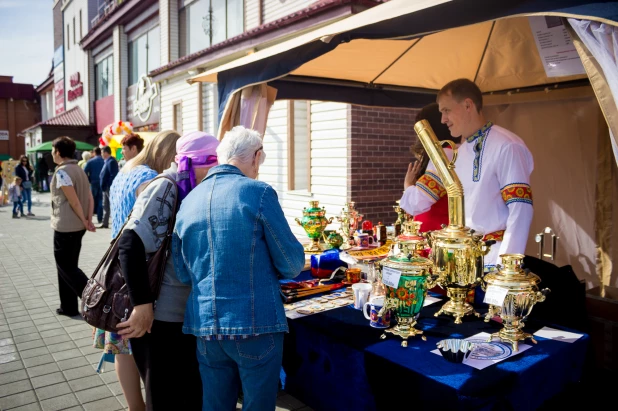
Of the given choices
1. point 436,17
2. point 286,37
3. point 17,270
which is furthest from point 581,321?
point 17,270

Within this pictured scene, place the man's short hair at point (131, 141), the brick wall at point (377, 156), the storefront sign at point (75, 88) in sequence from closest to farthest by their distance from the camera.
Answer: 1. the man's short hair at point (131, 141)
2. the brick wall at point (377, 156)
3. the storefront sign at point (75, 88)

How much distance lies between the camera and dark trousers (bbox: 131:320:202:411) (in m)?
2.34

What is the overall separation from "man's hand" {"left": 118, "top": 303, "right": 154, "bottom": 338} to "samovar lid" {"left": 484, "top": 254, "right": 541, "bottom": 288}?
156 centimetres

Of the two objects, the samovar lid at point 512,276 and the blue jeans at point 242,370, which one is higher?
the samovar lid at point 512,276

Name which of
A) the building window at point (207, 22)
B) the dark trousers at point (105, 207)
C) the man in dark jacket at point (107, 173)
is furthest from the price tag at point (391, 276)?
the building window at point (207, 22)

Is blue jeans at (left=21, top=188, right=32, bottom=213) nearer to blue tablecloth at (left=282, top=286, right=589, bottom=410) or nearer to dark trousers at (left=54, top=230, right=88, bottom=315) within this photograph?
dark trousers at (left=54, top=230, right=88, bottom=315)

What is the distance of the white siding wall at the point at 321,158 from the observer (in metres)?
7.84

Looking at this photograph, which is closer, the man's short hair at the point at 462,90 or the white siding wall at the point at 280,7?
the man's short hair at the point at 462,90

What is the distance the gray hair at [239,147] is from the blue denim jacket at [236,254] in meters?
0.11

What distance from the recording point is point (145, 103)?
16922 millimetres

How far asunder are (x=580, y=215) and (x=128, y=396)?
4.53 meters

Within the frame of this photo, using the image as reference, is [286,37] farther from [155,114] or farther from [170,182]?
[155,114]

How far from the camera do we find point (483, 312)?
2.60m

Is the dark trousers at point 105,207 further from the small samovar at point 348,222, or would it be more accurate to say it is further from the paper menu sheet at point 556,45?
the paper menu sheet at point 556,45
